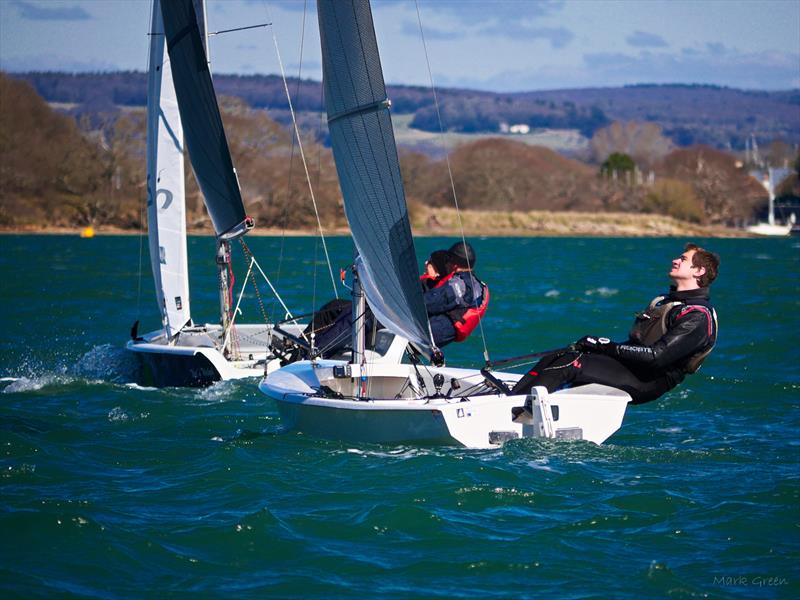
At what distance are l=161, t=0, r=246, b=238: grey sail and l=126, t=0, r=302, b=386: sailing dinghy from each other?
1 cm

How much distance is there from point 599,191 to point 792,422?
98118 mm

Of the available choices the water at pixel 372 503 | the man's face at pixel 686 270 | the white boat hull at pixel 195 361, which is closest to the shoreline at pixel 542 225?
the white boat hull at pixel 195 361

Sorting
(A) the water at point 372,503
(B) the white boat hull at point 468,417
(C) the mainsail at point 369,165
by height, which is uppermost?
(C) the mainsail at point 369,165

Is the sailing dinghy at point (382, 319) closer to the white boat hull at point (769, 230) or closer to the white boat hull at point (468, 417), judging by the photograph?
the white boat hull at point (468, 417)

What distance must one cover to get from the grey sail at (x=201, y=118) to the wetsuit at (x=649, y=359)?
5.03 metres

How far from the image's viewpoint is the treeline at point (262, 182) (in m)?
67.6

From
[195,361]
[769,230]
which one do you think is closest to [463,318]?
[195,361]

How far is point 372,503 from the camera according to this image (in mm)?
8273

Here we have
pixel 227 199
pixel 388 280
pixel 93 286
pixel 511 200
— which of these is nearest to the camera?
pixel 388 280

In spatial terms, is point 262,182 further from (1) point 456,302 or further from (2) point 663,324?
(2) point 663,324

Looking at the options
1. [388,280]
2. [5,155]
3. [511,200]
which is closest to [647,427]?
[388,280]

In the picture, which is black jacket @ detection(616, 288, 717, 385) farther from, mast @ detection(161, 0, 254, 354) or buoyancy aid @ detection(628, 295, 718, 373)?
mast @ detection(161, 0, 254, 354)

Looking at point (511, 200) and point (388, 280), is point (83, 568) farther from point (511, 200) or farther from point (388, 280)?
point (511, 200)

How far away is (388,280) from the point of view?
9484 mm
